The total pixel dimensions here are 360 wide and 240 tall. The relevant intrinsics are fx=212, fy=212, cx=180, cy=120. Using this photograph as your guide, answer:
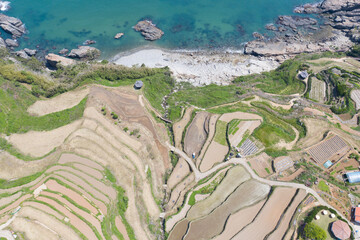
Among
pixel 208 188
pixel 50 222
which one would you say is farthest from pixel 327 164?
pixel 50 222

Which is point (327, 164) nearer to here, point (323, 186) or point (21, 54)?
point (323, 186)

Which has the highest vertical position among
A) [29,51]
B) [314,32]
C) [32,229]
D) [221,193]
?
[314,32]

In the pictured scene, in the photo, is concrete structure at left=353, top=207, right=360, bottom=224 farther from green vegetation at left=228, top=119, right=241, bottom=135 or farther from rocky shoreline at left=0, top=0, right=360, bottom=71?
rocky shoreline at left=0, top=0, right=360, bottom=71

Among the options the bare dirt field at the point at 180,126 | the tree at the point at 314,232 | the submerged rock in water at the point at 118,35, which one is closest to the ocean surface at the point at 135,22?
the submerged rock in water at the point at 118,35

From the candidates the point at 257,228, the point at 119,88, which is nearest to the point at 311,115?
the point at 257,228

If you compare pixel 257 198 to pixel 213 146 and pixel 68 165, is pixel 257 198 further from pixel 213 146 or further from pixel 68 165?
pixel 68 165
